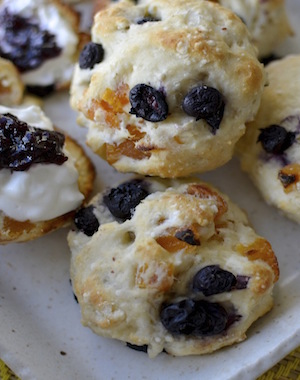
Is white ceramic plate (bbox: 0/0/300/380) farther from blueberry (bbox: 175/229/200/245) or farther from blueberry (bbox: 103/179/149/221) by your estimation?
blueberry (bbox: 175/229/200/245)

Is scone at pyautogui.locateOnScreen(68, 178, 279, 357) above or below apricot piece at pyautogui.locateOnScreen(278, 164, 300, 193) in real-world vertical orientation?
below

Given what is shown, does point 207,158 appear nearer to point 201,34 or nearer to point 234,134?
point 234,134

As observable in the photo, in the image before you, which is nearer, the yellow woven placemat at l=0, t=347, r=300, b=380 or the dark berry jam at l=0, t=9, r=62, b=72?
the yellow woven placemat at l=0, t=347, r=300, b=380

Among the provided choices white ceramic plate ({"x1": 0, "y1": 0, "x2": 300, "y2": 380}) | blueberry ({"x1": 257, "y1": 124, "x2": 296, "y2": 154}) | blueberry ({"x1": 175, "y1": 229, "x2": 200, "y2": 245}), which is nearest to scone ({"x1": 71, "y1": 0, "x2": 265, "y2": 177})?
blueberry ({"x1": 257, "y1": 124, "x2": 296, "y2": 154})

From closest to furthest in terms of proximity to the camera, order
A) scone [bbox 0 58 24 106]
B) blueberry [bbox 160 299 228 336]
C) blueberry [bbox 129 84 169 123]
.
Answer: blueberry [bbox 160 299 228 336] → blueberry [bbox 129 84 169 123] → scone [bbox 0 58 24 106]

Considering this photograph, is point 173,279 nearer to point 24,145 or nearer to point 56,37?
point 24,145

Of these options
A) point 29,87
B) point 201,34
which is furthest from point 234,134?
point 29,87

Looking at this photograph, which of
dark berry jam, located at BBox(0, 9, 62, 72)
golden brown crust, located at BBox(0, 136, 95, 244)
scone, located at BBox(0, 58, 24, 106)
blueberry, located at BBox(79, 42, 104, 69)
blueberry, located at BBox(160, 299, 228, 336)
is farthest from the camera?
dark berry jam, located at BBox(0, 9, 62, 72)

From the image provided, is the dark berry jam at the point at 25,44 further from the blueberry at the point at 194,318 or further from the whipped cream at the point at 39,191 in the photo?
the blueberry at the point at 194,318
